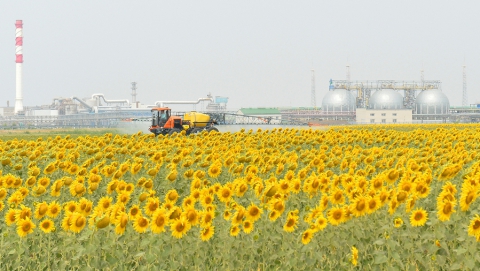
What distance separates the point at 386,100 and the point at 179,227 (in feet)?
326

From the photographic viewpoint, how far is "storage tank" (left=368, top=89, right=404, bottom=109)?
10225 centimetres

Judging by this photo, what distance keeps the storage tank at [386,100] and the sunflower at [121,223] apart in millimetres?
98755

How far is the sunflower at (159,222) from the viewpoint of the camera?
6039 millimetres

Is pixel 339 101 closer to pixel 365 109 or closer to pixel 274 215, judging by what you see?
pixel 365 109

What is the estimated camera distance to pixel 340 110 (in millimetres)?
106500

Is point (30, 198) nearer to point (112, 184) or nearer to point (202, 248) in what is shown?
point (112, 184)

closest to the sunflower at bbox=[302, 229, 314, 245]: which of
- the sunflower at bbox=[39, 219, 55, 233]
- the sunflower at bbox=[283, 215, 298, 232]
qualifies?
the sunflower at bbox=[283, 215, 298, 232]

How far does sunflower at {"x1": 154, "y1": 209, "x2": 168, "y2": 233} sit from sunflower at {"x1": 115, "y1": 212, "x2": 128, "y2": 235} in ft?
0.90

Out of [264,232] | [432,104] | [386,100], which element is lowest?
[264,232]

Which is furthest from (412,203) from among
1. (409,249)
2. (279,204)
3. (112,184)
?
(112,184)

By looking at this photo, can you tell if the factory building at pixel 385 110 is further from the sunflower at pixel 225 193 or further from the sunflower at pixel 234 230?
the sunflower at pixel 234 230

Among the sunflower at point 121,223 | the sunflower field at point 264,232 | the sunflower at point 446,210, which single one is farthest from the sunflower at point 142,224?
the sunflower at point 446,210

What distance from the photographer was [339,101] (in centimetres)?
10725

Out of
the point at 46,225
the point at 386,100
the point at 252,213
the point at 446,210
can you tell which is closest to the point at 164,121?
the point at 46,225
